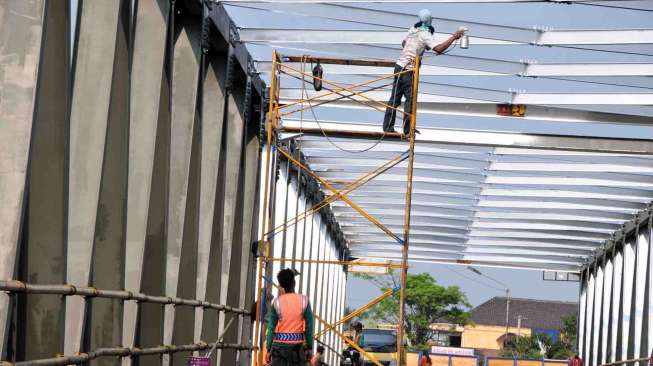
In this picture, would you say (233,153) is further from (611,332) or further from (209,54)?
(611,332)

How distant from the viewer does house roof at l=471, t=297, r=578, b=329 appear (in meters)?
144

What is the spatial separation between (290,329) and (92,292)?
7.84 ft

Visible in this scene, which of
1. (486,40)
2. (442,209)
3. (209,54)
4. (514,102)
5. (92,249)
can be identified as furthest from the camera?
(442,209)

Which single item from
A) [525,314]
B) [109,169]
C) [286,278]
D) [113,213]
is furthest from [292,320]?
[525,314]

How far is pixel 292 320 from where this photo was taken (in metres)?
11.0

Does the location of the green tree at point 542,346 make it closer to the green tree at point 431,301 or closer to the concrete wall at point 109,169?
the green tree at point 431,301

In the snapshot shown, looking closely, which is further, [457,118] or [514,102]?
[457,118]

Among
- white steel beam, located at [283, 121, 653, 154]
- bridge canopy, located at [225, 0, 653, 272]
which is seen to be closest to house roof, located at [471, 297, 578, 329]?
bridge canopy, located at [225, 0, 653, 272]

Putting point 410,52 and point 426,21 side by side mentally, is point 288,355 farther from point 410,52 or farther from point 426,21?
point 410,52

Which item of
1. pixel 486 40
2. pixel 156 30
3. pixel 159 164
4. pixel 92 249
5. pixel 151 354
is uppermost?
pixel 486 40

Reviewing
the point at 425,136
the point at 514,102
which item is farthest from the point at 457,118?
the point at 514,102


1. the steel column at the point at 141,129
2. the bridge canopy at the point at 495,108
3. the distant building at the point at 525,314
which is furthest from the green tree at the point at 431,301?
the steel column at the point at 141,129

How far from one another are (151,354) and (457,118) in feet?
37.6

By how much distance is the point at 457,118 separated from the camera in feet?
73.8
